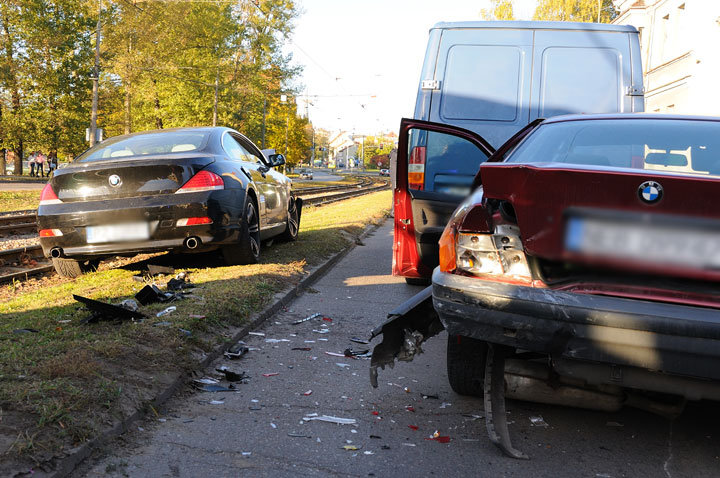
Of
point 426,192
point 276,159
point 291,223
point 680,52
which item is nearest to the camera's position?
point 426,192

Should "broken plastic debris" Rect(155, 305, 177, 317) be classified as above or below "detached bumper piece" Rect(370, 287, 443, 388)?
below

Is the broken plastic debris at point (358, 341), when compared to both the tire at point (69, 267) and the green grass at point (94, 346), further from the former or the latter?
the tire at point (69, 267)

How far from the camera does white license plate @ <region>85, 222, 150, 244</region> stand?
6137mm

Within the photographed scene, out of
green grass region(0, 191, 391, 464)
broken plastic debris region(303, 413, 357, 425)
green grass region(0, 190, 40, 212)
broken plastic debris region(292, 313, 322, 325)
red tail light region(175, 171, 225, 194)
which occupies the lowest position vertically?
broken plastic debris region(303, 413, 357, 425)

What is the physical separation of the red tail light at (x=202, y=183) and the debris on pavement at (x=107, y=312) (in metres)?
1.84

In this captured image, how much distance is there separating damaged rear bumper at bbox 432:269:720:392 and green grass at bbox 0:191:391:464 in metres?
1.76

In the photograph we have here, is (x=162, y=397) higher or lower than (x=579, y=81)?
lower

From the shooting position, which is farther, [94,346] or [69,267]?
[69,267]

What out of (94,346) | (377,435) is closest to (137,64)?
(94,346)

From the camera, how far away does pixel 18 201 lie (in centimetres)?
1905

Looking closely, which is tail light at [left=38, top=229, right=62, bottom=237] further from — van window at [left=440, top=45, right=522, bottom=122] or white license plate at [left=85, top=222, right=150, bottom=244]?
van window at [left=440, top=45, right=522, bottom=122]

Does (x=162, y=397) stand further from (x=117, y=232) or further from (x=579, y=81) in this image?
(x=579, y=81)

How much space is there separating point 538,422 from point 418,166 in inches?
132

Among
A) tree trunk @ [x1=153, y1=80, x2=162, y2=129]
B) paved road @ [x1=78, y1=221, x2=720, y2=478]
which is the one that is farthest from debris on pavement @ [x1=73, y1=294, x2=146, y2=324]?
tree trunk @ [x1=153, y1=80, x2=162, y2=129]
